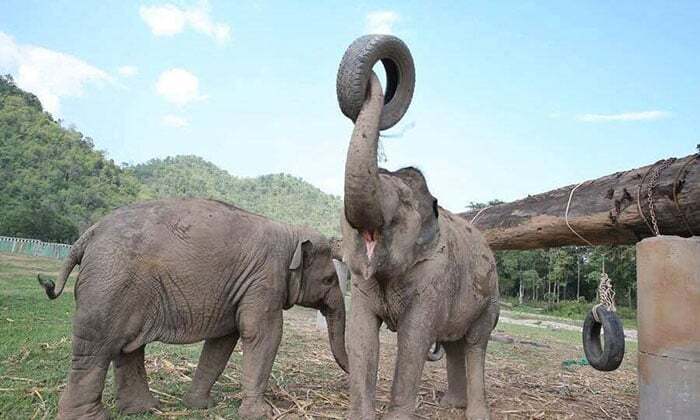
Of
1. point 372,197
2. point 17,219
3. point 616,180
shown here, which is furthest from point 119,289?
point 17,219

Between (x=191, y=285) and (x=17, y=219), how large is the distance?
46.5 meters

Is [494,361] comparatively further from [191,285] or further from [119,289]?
[119,289]

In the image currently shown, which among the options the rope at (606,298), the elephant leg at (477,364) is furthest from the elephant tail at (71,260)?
the rope at (606,298)

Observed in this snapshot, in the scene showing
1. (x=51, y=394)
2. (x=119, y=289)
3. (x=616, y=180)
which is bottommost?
(x=51, y=394)

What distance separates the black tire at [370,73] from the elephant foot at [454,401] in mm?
3384

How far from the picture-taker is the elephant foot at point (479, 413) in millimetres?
5195

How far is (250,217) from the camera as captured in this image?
19.5 ft

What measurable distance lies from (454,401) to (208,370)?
259 cm

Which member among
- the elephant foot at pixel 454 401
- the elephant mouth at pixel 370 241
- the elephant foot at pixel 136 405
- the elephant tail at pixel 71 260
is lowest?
the elephant foot at pixel 136 405

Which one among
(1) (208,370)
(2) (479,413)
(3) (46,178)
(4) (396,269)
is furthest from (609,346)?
(3) (46,178)

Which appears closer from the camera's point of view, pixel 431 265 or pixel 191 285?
pixel 431 265

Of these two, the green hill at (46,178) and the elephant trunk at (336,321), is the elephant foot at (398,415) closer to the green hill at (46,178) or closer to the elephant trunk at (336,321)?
the elephant trunk at (336,321)

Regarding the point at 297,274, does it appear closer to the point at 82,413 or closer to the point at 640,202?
the point at 82,413

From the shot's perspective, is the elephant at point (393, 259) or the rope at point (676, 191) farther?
the rope at point (676, 191)
